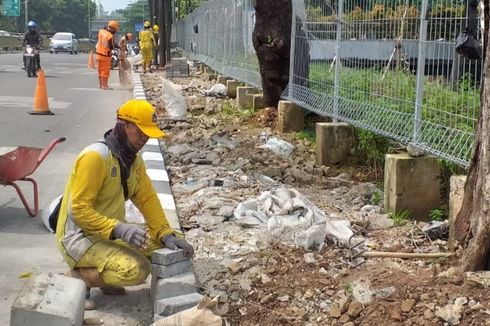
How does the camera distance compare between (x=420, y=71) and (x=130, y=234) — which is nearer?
(x=130, y=234)

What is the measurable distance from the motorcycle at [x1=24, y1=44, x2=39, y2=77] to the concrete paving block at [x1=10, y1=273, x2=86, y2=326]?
19.3m

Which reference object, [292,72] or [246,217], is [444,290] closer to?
[246,217]

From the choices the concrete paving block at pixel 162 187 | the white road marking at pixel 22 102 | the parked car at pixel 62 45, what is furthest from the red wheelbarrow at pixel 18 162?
the parked car at pixel 62 45

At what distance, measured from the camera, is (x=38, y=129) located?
1131 centimetres

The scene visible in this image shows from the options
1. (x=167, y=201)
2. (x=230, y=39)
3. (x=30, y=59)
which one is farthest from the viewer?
(x=30, y=59)

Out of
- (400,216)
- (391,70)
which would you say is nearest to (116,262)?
(400,216)

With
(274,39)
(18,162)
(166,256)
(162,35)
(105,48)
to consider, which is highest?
(162,35)

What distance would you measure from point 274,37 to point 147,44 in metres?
15.5

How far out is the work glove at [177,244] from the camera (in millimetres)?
4094

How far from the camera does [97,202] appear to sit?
410 centimetres

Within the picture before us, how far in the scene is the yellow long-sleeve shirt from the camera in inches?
154

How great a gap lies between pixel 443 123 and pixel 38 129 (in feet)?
25.1

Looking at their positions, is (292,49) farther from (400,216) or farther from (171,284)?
(171,284)

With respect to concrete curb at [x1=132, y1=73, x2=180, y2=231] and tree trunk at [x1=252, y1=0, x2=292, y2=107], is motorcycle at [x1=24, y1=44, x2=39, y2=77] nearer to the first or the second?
tree trunk at [x1=252, y1=0, x2=292, y2=107]
